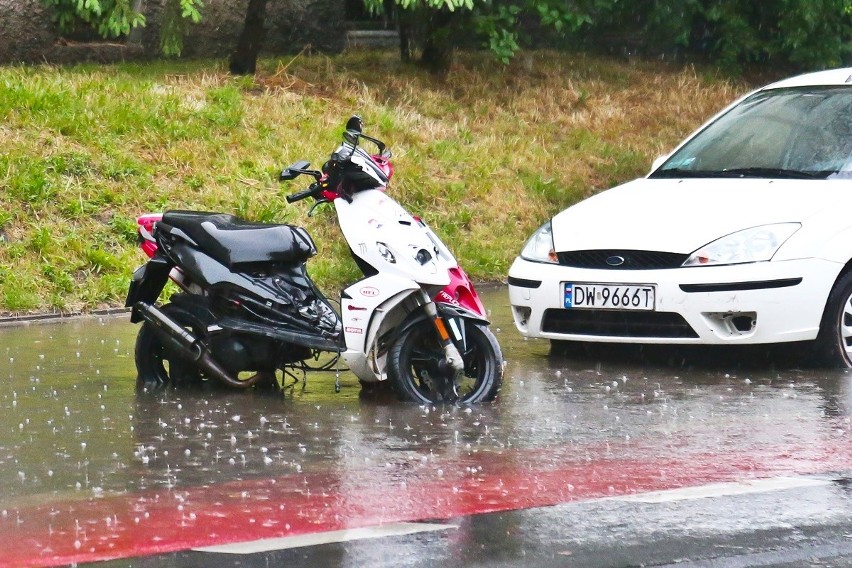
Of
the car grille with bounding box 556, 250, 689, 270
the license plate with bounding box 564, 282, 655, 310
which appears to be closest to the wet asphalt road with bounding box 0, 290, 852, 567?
the license plate with bounding box 564, 282, 655, 310

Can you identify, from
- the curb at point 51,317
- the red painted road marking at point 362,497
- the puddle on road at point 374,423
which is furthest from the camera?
the curb at point 51,317

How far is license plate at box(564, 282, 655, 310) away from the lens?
8164 millimetres

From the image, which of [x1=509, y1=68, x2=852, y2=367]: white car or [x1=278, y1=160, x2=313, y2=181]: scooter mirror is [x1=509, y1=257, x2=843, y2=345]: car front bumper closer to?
[x1=509, y1=68, x2=852, y2=367]: white car

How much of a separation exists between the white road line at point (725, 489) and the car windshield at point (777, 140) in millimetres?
3527

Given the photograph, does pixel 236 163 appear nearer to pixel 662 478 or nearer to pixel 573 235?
pixel 573 235

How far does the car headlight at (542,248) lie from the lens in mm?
8688

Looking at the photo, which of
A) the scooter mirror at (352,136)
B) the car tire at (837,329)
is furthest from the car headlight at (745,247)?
the scooter mirror at (352,136)

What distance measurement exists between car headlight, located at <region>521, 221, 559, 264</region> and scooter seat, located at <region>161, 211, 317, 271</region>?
1438 mm

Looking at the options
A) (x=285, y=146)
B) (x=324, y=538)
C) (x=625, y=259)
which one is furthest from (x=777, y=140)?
(x=285, y=146)

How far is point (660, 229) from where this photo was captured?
329 inches

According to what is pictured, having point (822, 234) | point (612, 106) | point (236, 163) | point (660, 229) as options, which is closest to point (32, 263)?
point (236, 163)

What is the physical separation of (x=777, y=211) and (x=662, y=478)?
292cm

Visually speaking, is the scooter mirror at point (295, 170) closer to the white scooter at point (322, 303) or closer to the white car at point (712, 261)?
the white scooter at point (322, 303)

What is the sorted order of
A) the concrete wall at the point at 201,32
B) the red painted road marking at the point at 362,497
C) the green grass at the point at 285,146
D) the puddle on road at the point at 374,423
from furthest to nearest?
the concrete wall at the point at 201,32 → the green grass at the point at 285,146 → the puddle on road at the point at 374,423 → the red painted road marking at the point at 362,497
